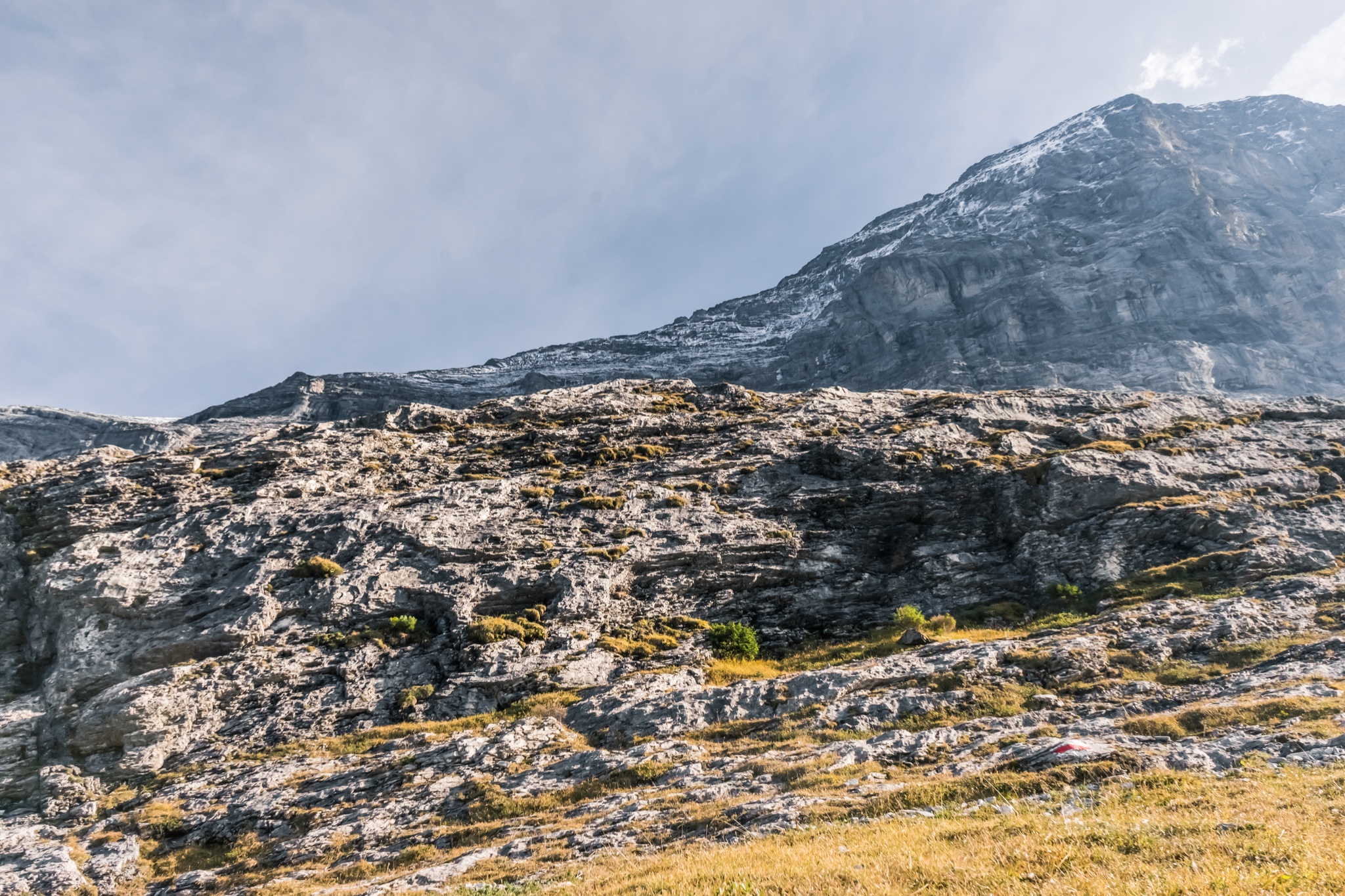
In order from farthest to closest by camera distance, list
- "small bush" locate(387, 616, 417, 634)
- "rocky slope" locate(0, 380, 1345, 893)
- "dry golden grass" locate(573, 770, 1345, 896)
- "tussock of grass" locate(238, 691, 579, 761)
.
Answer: "small bush" locate(387, 616, 417, 634) < "tussock of grass" locate(238, 691, 579, 761) < "rocky slope" locate(0, 380, 1345, 893) < "dry golden grass" locate(573, 770, 1345, 896)

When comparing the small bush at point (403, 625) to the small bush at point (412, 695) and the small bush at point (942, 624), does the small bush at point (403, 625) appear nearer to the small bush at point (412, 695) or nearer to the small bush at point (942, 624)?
the small bush at point (412, 695)

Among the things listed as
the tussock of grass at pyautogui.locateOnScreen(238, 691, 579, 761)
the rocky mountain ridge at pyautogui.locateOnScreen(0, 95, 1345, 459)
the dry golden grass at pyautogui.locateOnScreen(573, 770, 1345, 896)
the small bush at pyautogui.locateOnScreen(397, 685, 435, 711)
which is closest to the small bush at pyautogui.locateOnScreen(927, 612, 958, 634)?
the tussock of grass at pyautogui.locateOnScreen(238, 691, 579, 761)

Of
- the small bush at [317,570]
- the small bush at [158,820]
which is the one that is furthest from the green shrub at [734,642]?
the small bush at [158,820]

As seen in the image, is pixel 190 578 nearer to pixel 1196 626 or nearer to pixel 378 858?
pixel 378 858

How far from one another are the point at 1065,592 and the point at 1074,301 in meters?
132

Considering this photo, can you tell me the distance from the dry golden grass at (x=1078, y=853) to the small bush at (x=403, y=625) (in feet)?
66.2

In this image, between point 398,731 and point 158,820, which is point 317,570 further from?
point 158,820

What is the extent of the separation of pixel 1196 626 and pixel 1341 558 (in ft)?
41.8

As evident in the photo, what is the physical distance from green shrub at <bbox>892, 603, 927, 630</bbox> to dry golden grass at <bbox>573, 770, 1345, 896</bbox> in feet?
57.5

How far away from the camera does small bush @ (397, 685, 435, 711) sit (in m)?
27.0

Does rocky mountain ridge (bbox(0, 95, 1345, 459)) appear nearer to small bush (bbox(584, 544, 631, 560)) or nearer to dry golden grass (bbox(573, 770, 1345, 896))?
small bush (bbox(584, 544, 631, 560))

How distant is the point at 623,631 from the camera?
31500 mm

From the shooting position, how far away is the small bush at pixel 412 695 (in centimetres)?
2697

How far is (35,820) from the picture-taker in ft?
71.6
